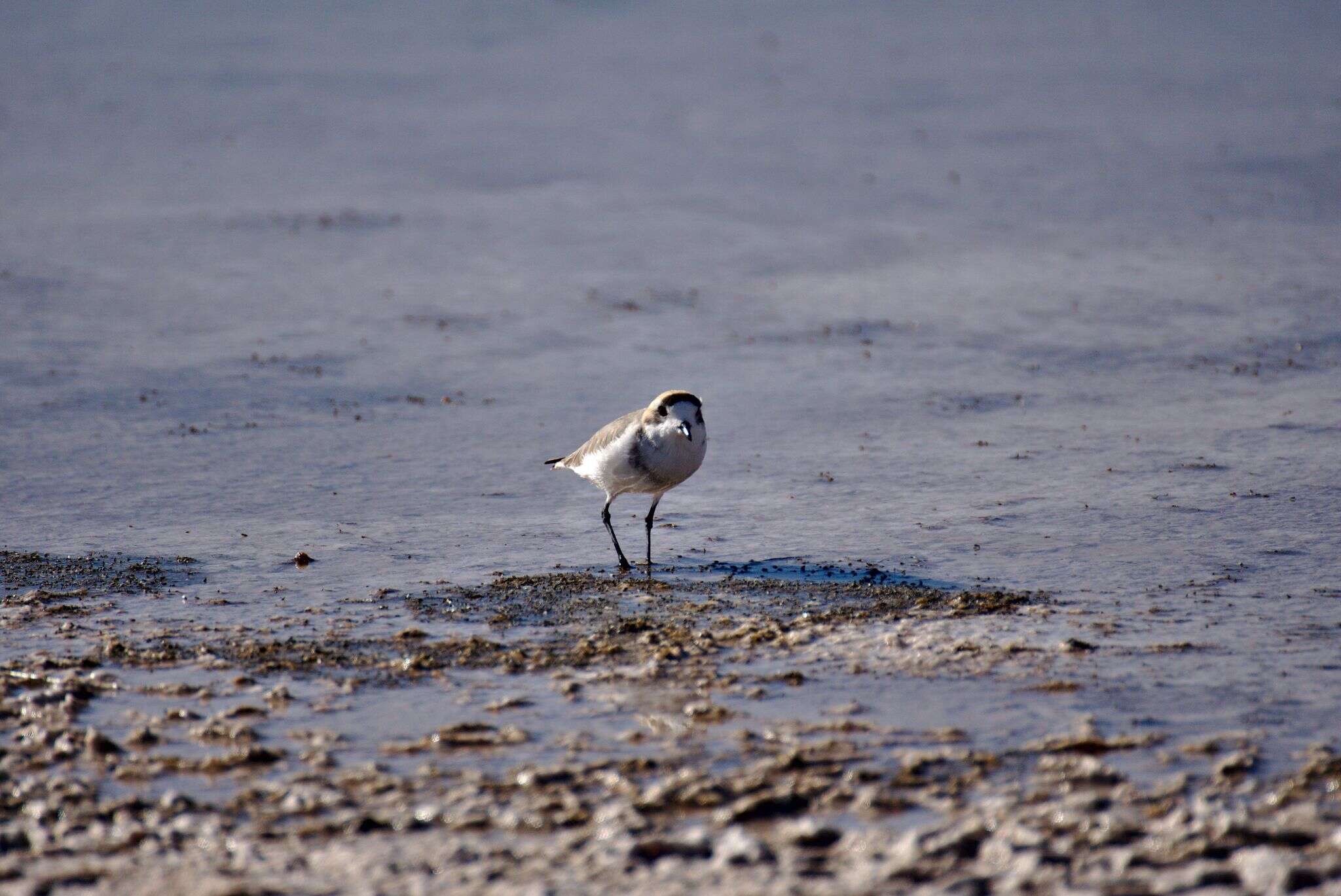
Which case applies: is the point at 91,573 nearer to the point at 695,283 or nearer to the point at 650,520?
the point at 650,520

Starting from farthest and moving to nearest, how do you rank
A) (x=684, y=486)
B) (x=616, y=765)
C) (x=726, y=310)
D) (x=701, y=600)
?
(x=726, y=310), (x=684, y=486), (x=701, y=600), (x=616, y=765)

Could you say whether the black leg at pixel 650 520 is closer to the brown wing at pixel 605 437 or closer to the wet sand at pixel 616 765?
the brown wing at pixel 605 437

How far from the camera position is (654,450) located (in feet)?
→ 24.0

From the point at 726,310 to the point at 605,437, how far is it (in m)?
4.35

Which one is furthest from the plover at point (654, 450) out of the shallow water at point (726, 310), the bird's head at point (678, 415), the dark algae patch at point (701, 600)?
the dark algae patch at point (701, 600)

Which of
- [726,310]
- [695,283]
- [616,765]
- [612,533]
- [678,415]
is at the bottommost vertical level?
[616,765]

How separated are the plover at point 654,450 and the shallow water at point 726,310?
29 cm

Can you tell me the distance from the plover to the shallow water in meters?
0.29

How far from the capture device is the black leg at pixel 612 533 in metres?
7.03

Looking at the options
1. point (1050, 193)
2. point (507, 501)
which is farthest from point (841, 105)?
point (507, 501)

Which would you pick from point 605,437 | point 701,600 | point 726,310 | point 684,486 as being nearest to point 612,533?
point 605,437

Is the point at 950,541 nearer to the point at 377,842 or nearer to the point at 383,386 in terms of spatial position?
the point at 377,842

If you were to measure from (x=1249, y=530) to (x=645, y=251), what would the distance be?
723cm

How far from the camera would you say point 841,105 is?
18.7 meters
